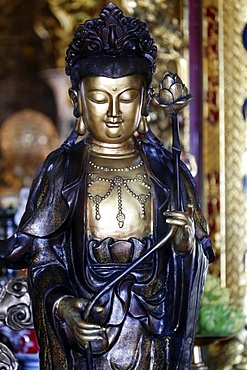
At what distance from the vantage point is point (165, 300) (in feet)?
9.51

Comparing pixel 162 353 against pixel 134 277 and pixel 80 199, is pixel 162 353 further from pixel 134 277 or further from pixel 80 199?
pixel 80 199

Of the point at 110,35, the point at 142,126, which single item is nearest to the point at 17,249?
the point at 142,126

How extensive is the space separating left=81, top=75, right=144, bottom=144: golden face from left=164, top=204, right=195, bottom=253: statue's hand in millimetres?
291

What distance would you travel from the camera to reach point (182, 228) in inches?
109

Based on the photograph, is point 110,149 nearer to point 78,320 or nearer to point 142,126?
point 142,126

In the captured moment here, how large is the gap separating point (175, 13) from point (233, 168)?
670mm

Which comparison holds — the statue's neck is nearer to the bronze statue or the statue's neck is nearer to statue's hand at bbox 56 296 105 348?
the bronze statue

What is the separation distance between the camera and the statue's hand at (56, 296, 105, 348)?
8.73ft

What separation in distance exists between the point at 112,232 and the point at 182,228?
0.68 ft

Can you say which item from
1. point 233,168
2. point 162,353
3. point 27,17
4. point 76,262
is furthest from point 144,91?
point 27,17

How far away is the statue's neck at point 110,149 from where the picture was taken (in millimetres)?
2961

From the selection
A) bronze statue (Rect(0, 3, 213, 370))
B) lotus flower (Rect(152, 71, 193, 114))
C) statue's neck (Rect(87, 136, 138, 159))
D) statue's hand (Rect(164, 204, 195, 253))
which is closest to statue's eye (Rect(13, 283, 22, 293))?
bronze statue (Rect(0, 3, 213, 370))

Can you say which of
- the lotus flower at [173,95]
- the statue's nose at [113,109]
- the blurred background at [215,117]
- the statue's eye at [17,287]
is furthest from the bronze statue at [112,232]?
the blurred background at [215,117]

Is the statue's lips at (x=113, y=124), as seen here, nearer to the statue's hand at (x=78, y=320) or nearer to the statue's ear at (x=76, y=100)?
the statue's ear at (x=76, y=100)
